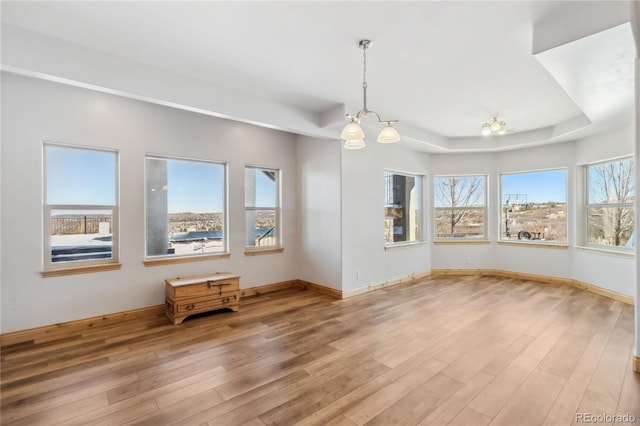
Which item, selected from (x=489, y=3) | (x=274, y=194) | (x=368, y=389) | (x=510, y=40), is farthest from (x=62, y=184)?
(x=510, y=40)

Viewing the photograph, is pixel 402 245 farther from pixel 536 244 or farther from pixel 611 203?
pixel 611 203

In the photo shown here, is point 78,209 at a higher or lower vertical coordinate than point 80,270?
higher

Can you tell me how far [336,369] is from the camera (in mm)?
2633

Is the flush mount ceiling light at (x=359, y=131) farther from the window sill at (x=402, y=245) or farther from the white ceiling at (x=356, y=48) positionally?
the window sill at (x=402, y=245)

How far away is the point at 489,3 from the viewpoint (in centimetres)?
215

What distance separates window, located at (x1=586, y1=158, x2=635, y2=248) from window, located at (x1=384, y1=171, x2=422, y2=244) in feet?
9.64

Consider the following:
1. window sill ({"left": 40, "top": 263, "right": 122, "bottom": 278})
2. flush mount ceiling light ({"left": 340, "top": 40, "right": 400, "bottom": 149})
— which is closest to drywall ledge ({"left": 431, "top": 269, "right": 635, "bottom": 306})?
flush mount ceiling light ({"left": 340, "top": 40, "right": 400, "bottom": 149})

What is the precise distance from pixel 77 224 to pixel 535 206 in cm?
783

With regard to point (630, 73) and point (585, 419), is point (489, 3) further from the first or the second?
point (585, 419)

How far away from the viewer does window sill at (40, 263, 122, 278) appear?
338 cm

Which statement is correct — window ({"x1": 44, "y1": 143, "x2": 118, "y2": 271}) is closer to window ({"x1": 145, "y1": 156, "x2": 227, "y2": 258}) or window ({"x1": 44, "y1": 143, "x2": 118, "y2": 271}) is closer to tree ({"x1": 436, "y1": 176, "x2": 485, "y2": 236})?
window ({"x1": 145, "y1": 156, "x2": 227, "y2": 258})

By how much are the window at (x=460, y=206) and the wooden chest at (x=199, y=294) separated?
4697 mm

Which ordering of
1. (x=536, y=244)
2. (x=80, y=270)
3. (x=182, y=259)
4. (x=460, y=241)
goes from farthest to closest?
(x=460, y=241) → (x=536, y=244) → (x=182, y=259) → (x=80, y=270)

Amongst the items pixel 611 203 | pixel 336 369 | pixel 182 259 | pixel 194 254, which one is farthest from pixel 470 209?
pixel 182 259
